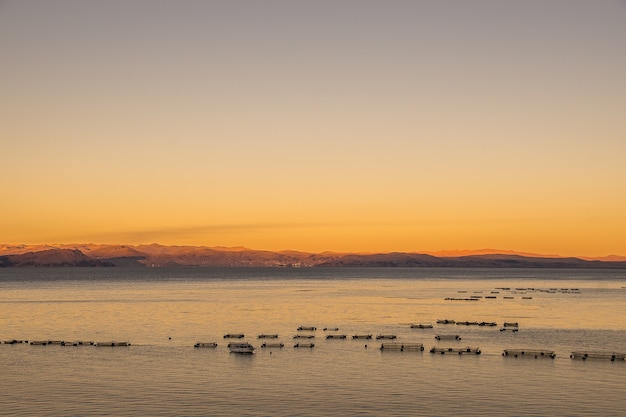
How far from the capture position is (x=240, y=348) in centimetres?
7831

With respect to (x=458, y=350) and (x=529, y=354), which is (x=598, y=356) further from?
(x=458, y=350)

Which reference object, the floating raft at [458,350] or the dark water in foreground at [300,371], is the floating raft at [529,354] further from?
the floating raft at [458,350]

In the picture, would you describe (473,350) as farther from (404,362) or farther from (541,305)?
(541,305)

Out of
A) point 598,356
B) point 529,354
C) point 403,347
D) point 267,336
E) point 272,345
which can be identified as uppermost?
point 598,356

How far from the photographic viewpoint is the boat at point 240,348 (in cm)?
7676

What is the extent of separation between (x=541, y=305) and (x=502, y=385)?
102m

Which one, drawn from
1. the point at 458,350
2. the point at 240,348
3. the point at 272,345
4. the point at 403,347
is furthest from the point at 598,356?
the point at 240,348

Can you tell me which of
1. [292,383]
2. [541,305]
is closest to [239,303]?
[541,305]

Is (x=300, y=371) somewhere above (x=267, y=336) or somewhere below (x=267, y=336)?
below

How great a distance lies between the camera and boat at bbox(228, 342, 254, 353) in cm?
7676

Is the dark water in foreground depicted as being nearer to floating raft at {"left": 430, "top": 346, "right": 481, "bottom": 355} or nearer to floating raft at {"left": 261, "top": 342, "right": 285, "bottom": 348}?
floating raft at {"left": 430, "top": 346, "right": 481, "bottom": 355}

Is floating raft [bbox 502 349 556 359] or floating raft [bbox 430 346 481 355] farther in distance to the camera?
floating raft [bbox 430 346 481 355]

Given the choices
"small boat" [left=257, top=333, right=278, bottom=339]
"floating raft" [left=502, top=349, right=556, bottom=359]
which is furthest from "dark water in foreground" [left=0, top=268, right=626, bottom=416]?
"floating raft" [left=502, top=349, right=556, bottom=359]

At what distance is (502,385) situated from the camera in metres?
59.4
